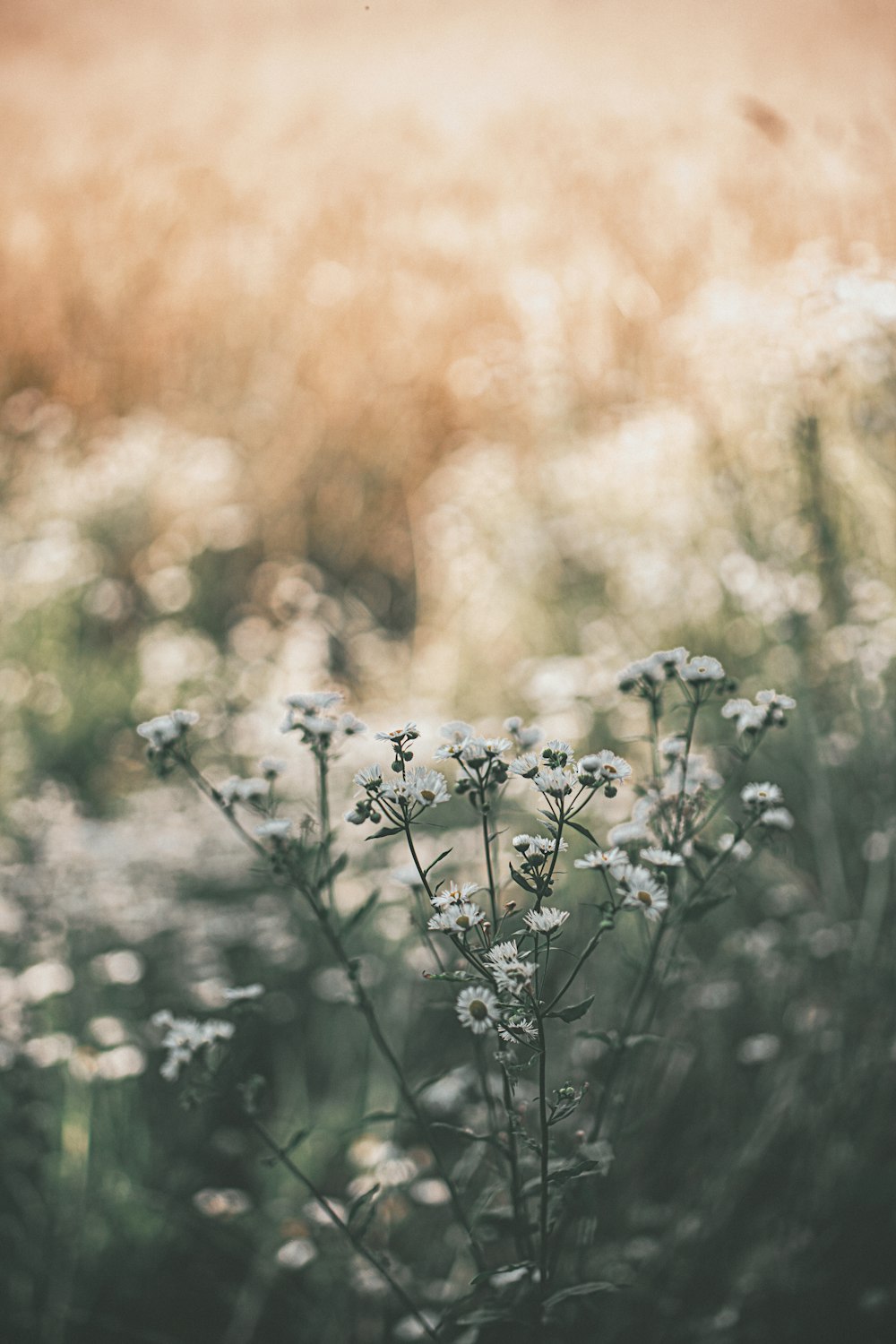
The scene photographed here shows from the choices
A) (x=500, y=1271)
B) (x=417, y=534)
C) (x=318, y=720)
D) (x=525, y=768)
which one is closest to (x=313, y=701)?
(x=318, y=720)

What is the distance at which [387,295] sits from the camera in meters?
3.96

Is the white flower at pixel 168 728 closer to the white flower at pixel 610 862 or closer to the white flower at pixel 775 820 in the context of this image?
the white flower at pixel 610 862

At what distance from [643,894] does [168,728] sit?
1.53ft

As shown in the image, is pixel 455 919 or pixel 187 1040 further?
pixel 187 1040

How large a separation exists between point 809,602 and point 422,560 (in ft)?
6.18

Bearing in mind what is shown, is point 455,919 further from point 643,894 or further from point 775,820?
point 775,820

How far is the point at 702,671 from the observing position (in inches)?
33.0

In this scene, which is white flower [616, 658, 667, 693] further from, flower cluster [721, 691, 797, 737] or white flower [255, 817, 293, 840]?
white flower [255, 817, 293, 840]

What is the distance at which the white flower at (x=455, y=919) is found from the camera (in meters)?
0.68

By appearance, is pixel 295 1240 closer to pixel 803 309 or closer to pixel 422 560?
pixel 803 309

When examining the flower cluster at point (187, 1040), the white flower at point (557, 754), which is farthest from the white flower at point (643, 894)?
the flower cluster at point (187, 1040)

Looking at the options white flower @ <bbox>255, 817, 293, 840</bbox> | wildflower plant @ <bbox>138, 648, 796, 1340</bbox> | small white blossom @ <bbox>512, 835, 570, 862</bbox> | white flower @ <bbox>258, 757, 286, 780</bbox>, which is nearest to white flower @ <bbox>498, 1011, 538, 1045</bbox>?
wildflower plant @ <bbox>138, 648, 796, 1340</bbox>

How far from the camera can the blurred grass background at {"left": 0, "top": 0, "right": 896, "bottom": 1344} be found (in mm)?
1358

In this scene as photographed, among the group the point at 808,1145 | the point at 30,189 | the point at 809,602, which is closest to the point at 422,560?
the point at 809,602
